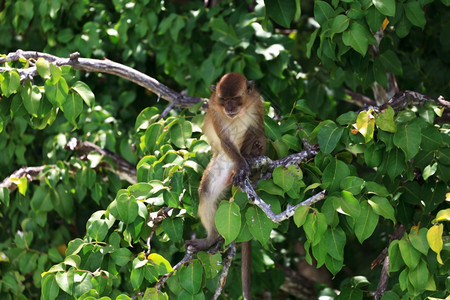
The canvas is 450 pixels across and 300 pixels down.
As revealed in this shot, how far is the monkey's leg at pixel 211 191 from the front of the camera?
4.28 metres

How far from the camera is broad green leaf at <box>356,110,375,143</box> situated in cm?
339

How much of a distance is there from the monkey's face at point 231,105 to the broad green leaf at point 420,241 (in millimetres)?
1619

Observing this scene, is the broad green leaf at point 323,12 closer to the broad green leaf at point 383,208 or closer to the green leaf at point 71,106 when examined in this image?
the broad green leaf at point 383,208

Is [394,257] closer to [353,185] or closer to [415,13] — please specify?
[353,185]

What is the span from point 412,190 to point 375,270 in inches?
39.5

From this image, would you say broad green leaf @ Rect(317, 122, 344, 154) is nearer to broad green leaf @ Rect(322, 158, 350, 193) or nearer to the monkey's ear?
broad green leaf @ Rect(322, 158, 350, 193)

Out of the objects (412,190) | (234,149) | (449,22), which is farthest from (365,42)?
(449,22)

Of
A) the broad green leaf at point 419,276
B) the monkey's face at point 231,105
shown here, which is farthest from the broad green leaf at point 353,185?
the monkey's face at point 231,105

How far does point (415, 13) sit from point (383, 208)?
119 centimetres

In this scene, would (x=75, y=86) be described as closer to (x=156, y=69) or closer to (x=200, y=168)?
(x=200, y=168)

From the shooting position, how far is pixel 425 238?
10.2 ft

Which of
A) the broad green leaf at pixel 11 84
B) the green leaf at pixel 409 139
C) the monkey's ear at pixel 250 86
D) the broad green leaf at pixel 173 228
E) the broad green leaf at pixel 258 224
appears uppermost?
the broad green leaf at pixel 11 84

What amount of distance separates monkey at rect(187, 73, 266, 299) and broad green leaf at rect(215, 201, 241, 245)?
92cm

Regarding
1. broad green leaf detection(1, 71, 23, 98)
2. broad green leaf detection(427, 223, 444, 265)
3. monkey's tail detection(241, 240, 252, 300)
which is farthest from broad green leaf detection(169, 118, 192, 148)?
broad green leaf detection(427, 223, 444, 265)
